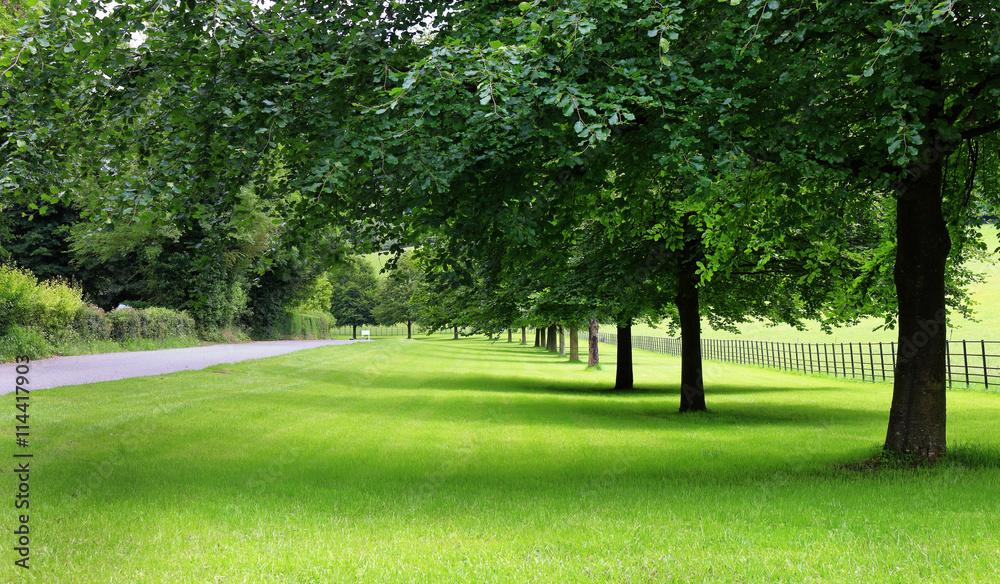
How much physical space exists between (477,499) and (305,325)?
65.4 metres

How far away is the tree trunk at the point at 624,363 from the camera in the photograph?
24.4 metres

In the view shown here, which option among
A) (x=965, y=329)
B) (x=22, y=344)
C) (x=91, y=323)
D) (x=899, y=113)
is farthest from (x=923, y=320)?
(x=965, y=329)

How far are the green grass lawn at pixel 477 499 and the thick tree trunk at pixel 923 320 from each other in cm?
49

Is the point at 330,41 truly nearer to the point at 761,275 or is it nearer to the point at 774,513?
the point at 774,513

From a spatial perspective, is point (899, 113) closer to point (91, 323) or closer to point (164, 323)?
point (91, 323)

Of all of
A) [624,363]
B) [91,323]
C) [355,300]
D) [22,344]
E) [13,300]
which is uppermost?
[355,300]

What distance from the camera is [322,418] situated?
14523mm

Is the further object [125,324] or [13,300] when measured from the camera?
[125,324]

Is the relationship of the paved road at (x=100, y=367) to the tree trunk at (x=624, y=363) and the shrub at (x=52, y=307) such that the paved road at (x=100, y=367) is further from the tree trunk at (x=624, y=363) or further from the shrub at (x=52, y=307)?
the tree trunk at (x=624, y=363)

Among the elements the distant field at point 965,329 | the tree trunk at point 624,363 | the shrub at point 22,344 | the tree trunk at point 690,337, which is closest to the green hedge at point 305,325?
the distant field at point 965,329

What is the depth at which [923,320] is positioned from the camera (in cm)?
830

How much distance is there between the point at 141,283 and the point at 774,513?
46.9 meters

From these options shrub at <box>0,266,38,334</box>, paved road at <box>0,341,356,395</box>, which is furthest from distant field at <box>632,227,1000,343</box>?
shrub at <box>0,266,38,334</box>

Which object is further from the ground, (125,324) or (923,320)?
(125,324)
